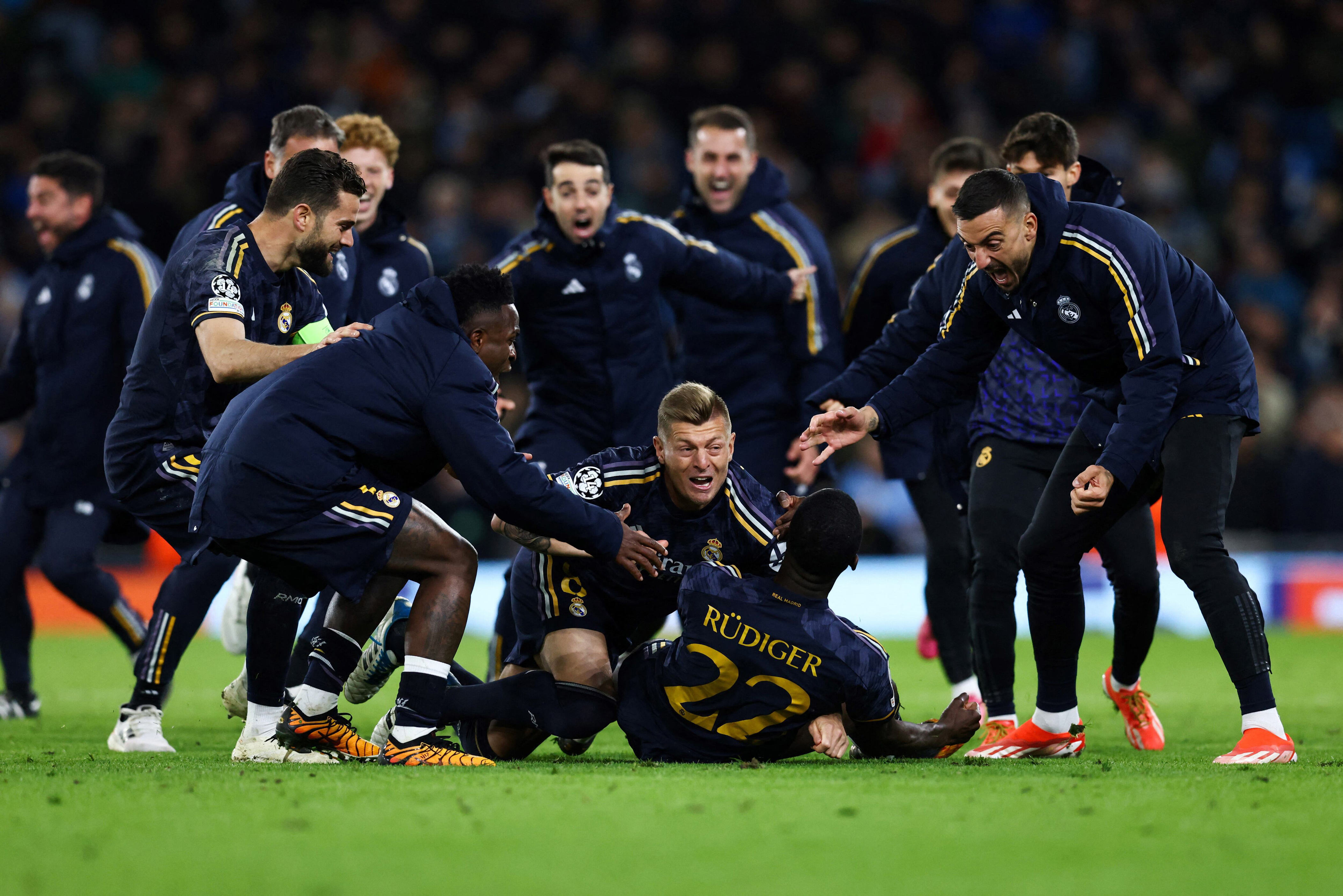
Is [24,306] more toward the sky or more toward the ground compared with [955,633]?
more toward the sky

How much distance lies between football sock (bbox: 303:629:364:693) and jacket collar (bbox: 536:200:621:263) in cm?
255

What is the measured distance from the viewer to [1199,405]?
5227 millimetres

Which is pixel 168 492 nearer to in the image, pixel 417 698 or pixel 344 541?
pixel 344 541

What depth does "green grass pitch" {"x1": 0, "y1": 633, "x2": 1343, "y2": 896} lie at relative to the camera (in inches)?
122

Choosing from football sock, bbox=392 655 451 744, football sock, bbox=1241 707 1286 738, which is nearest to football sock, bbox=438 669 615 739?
football sock, bbox=392 655 451 744

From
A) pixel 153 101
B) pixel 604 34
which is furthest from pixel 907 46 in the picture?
Result: pixel 153 101

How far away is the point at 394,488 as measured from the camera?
16.8 ft

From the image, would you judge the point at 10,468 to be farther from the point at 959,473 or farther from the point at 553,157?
the point at 959,473

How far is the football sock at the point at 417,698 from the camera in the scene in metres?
4.93

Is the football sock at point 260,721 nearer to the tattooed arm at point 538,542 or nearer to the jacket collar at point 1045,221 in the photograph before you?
the tattooed arm at point 538,542

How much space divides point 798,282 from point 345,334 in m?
3.08

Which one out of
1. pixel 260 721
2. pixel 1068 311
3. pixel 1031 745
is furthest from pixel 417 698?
pixel 1068 311

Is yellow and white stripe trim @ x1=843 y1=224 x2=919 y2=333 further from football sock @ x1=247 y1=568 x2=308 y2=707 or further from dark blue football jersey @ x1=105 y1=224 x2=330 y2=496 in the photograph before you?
football sock @ x1=247 y1=568 x2=308 y2=707

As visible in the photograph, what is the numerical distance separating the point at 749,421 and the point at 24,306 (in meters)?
3.65
